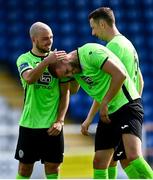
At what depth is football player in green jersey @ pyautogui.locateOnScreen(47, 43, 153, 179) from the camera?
5.75m

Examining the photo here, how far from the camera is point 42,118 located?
20.2ft

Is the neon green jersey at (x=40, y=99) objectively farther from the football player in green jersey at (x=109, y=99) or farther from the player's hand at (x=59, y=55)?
the player's hand at (x=59, y=55)

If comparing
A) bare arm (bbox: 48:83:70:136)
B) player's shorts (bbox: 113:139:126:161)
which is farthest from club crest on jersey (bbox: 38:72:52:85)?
player's shorts (bbox: 113:139:126:161)

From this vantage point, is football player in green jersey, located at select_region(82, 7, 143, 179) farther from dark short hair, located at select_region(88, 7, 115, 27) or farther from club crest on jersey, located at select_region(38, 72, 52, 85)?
club crest on jersey, located at select_region(38, 72, 52, 85)

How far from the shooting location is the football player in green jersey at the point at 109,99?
575 cm

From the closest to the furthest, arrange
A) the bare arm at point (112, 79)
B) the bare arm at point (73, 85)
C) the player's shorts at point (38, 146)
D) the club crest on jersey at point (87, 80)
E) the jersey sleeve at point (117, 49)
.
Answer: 1. the bare arm at point (112, 79)
2. the club crest on jersey at point (87, 80)
3. the jersey sleeve at point (117, 49)
4. the player's shorts at point (38, 146)
5. the bare arm at point (73, 85)

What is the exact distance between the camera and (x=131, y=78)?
20.0 feet

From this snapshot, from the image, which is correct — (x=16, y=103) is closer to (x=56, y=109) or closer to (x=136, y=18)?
(x=136, y=18)

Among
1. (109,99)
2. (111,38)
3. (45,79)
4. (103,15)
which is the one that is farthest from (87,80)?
(103,15)

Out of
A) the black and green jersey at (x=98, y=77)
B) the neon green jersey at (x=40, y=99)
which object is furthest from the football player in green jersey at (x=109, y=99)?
the neon green jersey at (x=40, y=99)

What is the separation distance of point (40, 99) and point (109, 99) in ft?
2.26

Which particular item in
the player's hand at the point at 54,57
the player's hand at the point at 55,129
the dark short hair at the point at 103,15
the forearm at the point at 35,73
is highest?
the dark short hair at the point at 103,15

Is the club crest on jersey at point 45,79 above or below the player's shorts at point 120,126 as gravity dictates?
above

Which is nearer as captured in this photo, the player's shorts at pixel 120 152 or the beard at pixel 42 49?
the beard at pixel 42 49
